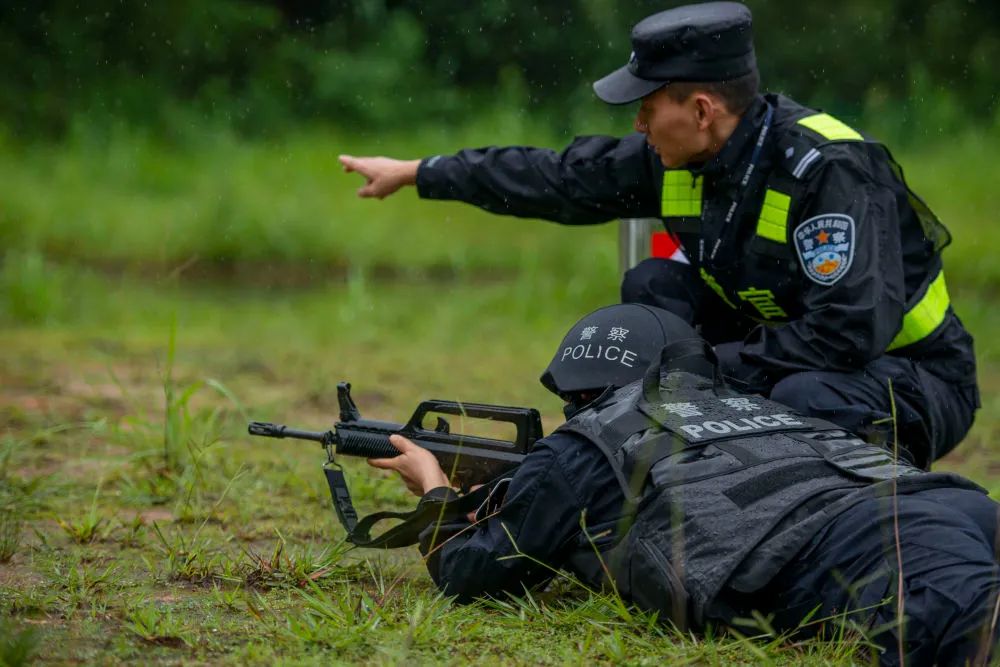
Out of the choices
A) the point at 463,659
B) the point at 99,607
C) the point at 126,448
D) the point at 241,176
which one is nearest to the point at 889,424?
the point at 463,659

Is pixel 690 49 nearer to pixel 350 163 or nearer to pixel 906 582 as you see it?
pixel 350 163

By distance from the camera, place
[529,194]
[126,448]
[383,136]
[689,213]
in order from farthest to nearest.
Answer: [383,136] < [126,448] < [529,194] < [689,213]

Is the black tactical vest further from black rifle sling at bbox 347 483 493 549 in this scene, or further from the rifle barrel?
the rifle barrel

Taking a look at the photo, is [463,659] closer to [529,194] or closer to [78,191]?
[529,194]

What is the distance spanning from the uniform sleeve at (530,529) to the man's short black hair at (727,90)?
107 cm

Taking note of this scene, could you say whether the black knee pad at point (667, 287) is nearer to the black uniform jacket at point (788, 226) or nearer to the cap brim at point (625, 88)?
the black uniform jacket at point (788, 226)

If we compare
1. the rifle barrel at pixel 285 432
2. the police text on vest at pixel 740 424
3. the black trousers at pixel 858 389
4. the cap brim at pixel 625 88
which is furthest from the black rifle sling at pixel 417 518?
the cap brim at pixel 625 88

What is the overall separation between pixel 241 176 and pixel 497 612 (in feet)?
26.4

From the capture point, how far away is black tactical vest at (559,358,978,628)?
2275 mm

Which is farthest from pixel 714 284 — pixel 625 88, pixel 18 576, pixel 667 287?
pixel 18 576

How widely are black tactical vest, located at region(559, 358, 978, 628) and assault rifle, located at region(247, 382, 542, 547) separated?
0.34 metres

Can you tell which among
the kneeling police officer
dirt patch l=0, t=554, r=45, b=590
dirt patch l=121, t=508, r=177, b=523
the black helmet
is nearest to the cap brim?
the black helmet

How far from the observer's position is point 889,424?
308cm

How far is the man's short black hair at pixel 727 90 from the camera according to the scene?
3.12 m
